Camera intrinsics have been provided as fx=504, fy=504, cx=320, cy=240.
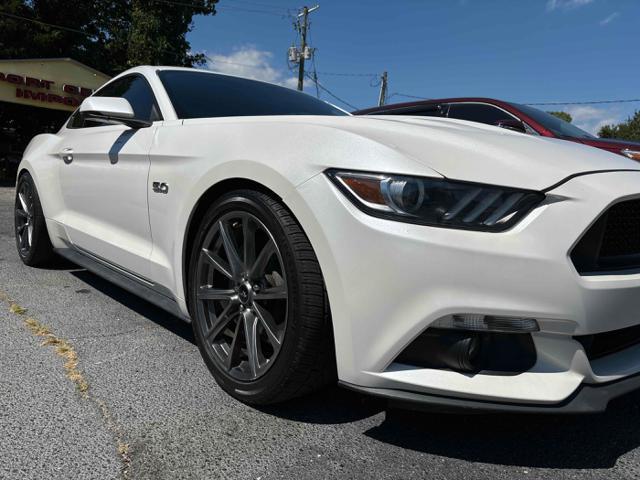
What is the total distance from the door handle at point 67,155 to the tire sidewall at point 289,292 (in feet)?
5.55

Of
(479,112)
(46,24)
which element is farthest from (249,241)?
(46,24)

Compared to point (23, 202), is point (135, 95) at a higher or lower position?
higher

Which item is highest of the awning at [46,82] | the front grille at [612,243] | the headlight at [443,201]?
the awning at [46,82]

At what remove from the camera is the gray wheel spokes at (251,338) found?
1916 millimetres

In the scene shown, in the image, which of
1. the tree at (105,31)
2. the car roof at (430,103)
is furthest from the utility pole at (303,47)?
the car roof at (430,103)

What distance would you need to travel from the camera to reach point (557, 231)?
4.73 feet

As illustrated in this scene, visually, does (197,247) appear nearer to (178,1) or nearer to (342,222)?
(342,222)

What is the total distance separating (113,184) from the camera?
275 centimetres

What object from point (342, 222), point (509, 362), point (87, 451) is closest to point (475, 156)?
point (342, 222)

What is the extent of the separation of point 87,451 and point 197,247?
857 millimetres

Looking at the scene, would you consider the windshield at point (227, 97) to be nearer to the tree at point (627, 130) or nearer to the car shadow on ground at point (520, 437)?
the car shadow on ground at point (520, 437)

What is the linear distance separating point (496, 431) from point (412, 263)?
85 centimetres

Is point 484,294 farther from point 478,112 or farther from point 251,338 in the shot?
point 478,112

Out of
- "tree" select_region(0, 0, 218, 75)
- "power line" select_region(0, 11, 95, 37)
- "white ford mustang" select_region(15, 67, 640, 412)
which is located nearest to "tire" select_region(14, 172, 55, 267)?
"white ford mustang" select_region(15, 67, 640, 412)
